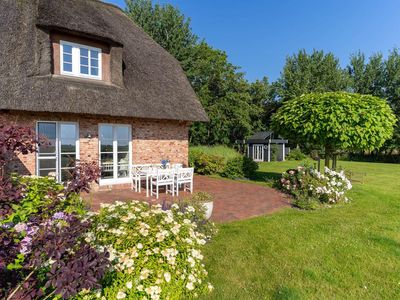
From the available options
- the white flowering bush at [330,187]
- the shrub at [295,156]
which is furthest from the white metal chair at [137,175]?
the shrub at [295,156]

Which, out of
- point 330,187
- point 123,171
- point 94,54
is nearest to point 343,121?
point 330,187

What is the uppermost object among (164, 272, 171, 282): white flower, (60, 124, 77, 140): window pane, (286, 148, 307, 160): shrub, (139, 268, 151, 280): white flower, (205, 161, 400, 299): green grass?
(60, 124, 77, 140): window pane

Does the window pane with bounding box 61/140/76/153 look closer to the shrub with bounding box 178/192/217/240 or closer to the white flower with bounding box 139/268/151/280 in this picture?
the shrub with bounding box 178/192/217/240

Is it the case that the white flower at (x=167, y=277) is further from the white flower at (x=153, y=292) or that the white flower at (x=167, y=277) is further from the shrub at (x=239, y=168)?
the shrub at (x=239, y=168)

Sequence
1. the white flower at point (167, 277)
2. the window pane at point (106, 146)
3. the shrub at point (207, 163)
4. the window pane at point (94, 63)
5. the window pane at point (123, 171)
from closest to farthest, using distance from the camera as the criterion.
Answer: the white flower at point (167, 277) → the window pane at point (94, 63) → the window pane at point (106, 146) → the window pane at point (123, 171) → the shrub at point (207, 163)

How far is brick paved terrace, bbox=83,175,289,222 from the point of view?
7.89 metres

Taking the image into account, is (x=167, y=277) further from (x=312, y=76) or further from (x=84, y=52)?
(x=312, y=76)

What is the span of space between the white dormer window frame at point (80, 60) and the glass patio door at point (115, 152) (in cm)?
197

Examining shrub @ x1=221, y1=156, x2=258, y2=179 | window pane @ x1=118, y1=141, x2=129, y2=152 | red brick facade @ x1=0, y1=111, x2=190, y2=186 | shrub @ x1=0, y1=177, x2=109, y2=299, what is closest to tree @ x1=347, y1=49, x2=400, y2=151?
shrub @ x1=221, y1=156, x2=258, y2=179

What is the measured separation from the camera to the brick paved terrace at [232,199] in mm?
7891

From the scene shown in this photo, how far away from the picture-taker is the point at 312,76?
121ft

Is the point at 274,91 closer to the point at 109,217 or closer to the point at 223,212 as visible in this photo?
the point at 223,212

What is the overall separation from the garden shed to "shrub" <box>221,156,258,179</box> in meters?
15.5

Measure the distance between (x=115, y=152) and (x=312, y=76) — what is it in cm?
3303
